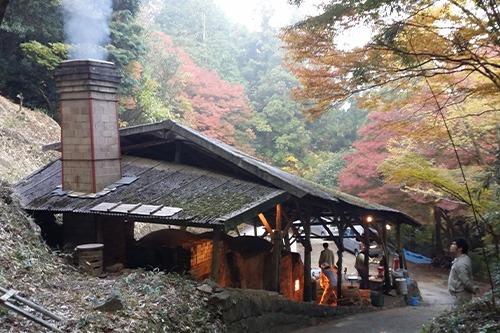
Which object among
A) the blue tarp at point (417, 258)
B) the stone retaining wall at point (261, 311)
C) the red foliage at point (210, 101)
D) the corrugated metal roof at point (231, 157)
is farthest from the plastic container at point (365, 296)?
the red foliage at point (210, 101)

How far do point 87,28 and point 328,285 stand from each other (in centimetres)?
1033

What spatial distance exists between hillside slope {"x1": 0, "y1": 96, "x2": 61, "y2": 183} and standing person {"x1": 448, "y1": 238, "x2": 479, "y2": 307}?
41.7 ft

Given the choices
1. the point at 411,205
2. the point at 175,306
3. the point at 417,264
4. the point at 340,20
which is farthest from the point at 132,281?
the point at 417,264

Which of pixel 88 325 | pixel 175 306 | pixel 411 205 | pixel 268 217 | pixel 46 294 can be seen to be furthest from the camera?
pixel 411 205

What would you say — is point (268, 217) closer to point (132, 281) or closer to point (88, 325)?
point (132, 281)

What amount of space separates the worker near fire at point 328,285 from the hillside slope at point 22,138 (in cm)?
1002

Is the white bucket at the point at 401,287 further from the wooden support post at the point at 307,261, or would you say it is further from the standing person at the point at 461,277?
the standing person at the point at 461,277

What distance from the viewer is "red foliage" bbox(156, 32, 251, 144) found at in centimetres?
2595

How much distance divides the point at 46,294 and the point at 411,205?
1671 cm

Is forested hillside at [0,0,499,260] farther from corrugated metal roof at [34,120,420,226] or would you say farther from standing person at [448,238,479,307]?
corrugated metal roof at [34,120,420,226]

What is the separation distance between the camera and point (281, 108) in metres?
30.8

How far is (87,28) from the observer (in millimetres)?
13227

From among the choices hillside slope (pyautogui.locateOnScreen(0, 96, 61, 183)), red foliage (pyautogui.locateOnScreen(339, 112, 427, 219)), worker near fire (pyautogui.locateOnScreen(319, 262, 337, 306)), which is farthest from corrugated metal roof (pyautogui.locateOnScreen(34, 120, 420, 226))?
red foliage (pyautogui.locateOnScreen(339, 112, 427, 219))

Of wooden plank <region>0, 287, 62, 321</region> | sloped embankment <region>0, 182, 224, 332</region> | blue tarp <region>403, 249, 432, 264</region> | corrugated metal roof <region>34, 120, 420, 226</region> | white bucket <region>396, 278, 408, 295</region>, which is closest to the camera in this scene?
wooden plank <region>0, 287, 62, 321</region>
